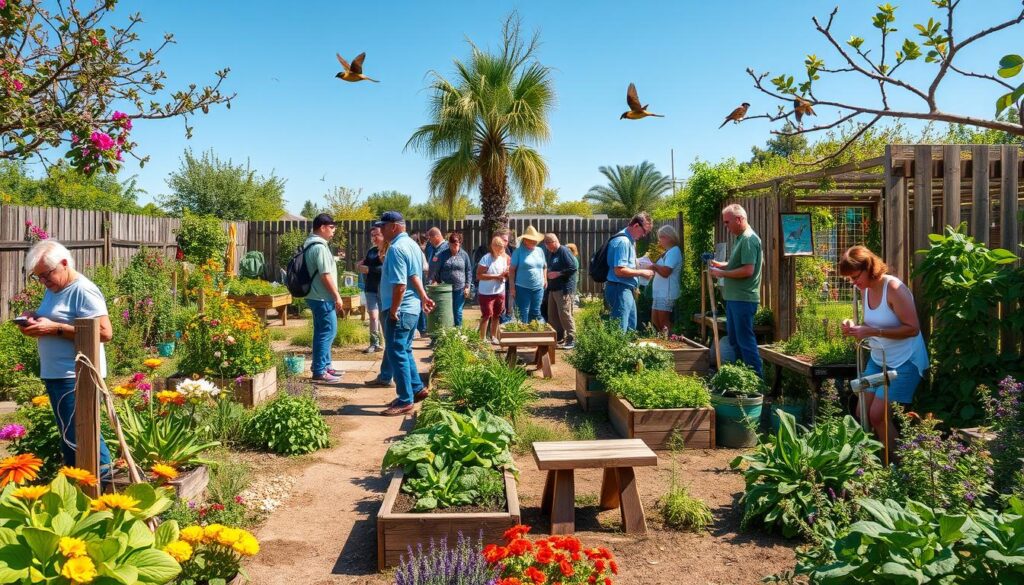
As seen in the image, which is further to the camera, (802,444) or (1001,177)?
(1001,177)

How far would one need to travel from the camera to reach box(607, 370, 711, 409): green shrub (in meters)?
6.11

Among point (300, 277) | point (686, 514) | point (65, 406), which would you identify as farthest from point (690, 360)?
point (65, 406)

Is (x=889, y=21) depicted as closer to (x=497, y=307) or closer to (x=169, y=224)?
(x=497, y=307)

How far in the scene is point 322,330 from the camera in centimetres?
843

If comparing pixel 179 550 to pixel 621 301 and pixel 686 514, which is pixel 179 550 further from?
pixel 621 301

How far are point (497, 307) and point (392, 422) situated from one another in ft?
13.3

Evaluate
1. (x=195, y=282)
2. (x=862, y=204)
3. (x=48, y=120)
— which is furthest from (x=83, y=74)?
(x=862, y=204)

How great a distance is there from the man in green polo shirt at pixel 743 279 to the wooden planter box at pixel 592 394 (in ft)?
4.48

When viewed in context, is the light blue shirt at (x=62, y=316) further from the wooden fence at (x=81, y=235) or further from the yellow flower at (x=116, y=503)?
the wooden fence at (x=81, y=235)

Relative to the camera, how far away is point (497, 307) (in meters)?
10.8

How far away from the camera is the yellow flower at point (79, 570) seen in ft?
7.86

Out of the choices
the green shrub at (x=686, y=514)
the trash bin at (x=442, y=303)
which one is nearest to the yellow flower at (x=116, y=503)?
the green shrub at (x=686, y=514)

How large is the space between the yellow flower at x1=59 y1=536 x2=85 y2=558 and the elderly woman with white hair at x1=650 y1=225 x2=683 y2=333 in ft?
26.6

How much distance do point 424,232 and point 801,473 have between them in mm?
17415
